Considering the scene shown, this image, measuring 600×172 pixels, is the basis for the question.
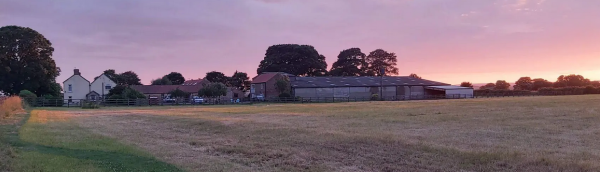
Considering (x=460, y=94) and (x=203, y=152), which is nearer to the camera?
(x=203, y=152)

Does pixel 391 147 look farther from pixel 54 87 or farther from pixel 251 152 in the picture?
pixel 54 87

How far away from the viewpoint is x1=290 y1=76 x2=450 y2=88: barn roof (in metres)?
89.0

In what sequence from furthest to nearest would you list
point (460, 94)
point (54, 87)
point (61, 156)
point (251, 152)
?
point (460, 94)
point (54, 87)
point (251, 152)
point (61, 156)

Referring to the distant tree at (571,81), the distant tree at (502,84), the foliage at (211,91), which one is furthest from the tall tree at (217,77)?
the distant tree at (571,81)

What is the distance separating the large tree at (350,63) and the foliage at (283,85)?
115 feet

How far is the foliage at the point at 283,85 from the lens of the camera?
277ft

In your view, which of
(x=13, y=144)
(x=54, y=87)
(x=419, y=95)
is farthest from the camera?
(x=419, y=95)

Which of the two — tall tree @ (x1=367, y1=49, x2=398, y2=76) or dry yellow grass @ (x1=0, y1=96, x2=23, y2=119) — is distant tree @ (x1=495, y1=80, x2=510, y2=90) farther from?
dry yellow grass @ (x1=0, y1=96, x2=23, y2=119)

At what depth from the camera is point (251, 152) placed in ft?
42.2

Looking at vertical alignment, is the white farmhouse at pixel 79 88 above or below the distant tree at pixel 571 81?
below

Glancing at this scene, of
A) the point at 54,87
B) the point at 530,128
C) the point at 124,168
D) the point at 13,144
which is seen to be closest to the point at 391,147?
the point at 124,168

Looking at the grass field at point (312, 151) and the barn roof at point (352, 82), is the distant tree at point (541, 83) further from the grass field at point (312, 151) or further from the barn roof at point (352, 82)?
the grass field at point (312, 151)

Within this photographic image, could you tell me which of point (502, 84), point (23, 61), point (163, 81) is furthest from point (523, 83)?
point (23, 61)

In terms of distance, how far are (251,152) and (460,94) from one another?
3298 inches
